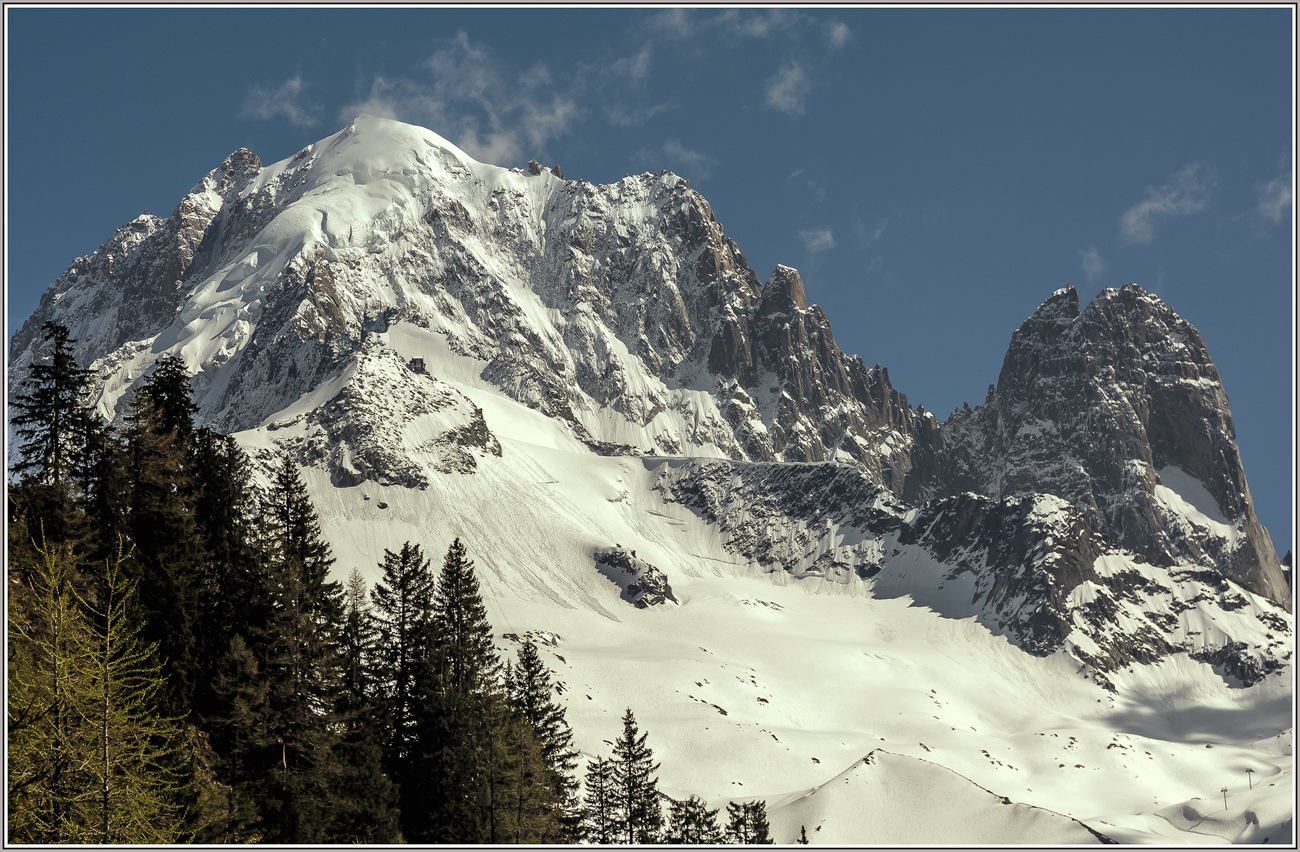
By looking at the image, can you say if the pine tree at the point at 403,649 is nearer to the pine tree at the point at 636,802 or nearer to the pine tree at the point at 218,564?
the pine tree at the point at 218,564

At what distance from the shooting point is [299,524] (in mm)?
66500

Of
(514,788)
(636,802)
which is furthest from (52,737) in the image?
(636,802)

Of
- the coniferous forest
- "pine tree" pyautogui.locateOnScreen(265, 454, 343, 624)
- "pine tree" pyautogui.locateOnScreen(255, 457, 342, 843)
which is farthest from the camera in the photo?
"pine tree" pyautogui.locateOnScreen(265, 454, 343, 624)

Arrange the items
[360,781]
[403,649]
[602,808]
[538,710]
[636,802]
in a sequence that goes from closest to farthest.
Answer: [360,781], [403,649], [538,710], [636,802], [602,808]

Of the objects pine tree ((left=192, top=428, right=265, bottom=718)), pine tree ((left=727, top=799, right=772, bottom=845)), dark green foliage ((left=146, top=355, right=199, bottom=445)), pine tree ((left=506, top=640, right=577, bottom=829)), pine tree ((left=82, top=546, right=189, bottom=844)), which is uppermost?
dark green foliage ((left=146, top=355, right=199, bottom=445))

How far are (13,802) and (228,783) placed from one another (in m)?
24.8

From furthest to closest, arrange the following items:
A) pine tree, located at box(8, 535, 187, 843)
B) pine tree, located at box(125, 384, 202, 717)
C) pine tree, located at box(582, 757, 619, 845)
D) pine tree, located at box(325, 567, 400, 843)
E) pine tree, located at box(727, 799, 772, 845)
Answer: pine tree, located at box(727, 799, 772, 845) → pine tree, located at box(582, 757, 619, 845) → pine tree, located at box(325, 567, 400, 843) → pine tree, located at box(125, 384, 202, 717) → pine tree, located at box(8, 535, 187, 843)

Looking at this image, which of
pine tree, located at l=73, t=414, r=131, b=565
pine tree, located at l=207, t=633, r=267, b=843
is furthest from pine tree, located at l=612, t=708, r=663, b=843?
pine tree, located at l=73, t=414, r=131, b=565

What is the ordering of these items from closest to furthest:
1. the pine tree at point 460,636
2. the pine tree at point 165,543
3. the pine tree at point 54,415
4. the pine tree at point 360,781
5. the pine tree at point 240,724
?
the pine tree at point 240,724 → the pine tree at point 165,543 → the pine tree at point 360,781 → the pine tree at point 54,415 → the pine tree at point 460,636

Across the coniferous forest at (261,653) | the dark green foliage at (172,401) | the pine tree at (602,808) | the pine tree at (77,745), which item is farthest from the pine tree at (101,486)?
the pine tree at (602,808)

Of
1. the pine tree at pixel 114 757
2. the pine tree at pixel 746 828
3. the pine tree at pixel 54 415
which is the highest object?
the pine tree at pixel 54 415

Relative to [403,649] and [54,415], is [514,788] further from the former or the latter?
[54,415]

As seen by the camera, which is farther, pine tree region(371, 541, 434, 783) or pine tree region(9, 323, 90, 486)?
pine tree region(371, 541, 434, 783)

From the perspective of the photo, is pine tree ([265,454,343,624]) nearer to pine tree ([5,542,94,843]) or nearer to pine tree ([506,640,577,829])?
pine tree ([506,640,577,829])
